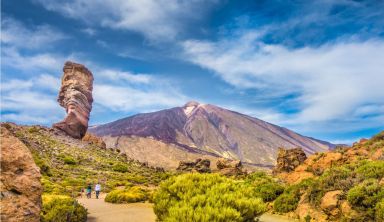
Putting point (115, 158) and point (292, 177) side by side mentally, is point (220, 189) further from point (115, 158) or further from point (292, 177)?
point (115, 158)

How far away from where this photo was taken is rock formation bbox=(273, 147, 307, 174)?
3861 centimetres

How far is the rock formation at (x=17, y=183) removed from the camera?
6593 millimetres

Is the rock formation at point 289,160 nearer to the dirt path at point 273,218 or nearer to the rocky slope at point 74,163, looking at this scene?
the rocky slope at point 74,163

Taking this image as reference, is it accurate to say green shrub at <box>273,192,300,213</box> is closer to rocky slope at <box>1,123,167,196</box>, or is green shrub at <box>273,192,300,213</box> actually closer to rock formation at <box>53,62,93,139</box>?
rocky slope at <box>1,123,167,196</box>

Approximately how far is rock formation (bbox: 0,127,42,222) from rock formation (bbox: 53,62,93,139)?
65.9 m

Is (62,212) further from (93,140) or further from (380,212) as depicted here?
(93,140)

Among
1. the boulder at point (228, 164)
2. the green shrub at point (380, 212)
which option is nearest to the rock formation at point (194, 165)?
the boulder at point (228, 164)

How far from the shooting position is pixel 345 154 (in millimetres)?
30547

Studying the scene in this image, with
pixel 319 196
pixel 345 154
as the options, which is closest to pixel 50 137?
pixel 345 154

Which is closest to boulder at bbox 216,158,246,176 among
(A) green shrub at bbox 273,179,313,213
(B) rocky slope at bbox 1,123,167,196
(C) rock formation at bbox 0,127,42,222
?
(B) rocky slope at bbox 1,123,167,196

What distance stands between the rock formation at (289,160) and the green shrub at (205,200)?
28239mm

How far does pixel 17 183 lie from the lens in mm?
7008

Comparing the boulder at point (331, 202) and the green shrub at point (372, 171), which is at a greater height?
the green shrub at point (372, 171)

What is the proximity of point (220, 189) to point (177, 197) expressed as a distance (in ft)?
5.81
